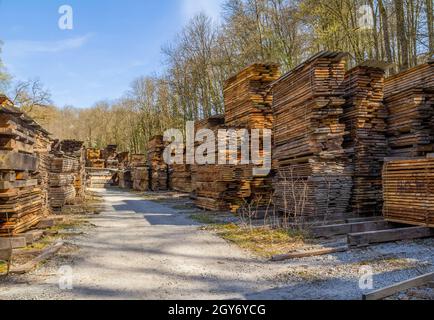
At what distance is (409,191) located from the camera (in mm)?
7883

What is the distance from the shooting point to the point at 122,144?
173 feet

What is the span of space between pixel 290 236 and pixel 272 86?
6.16 m

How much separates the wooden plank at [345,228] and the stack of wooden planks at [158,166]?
19.4 m

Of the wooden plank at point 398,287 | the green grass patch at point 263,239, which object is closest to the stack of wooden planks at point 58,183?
the green grass patch at point 263,239

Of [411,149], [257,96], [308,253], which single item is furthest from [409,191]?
[257,96]

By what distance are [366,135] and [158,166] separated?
18.6 m

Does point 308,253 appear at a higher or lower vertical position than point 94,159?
lower

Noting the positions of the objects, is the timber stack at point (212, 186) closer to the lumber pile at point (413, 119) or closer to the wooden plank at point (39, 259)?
the lumber pile at point (413, 119)

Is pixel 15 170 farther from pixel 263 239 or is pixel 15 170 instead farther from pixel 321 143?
pixel 321 143

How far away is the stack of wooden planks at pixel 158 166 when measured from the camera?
1049 inches

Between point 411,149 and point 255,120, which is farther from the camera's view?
point 255,120

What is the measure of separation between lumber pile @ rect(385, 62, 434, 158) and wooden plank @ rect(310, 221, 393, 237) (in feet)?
7.55

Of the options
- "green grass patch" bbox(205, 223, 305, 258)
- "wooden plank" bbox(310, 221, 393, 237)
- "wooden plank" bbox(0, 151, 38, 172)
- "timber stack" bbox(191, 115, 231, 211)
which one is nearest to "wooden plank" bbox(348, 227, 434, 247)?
"wooden plank" bbox(310, 221, 393, 237)

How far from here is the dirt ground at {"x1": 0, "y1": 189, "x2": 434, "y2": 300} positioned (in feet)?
16.2
